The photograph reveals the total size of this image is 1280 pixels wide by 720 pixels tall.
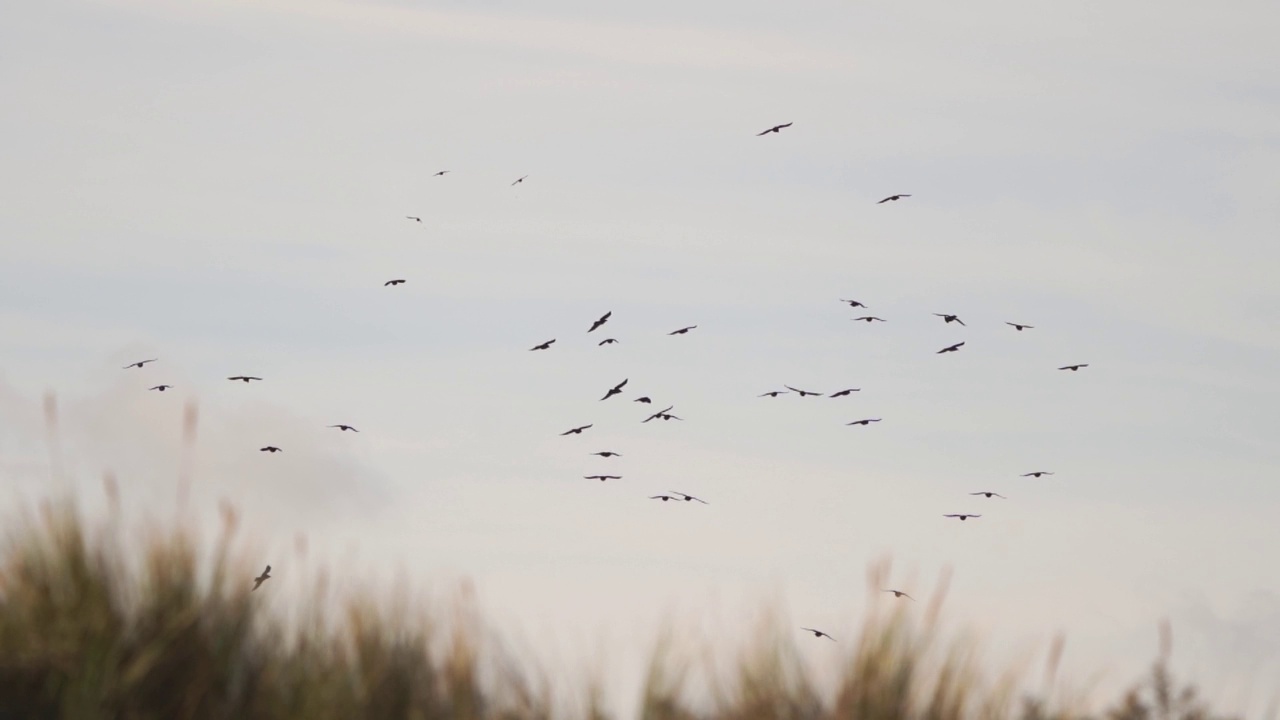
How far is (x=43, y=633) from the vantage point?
14.7 m

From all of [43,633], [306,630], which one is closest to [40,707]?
[43,633]

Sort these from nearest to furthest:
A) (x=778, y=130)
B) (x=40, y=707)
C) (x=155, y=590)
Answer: (x=40, y=707), (x=155, y=590), (x=778, y=130)

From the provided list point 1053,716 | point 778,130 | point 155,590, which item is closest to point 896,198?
point 778,130

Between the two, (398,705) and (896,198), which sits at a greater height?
(896,198)

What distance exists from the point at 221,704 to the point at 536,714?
280 cm

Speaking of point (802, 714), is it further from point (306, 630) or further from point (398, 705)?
point (306, 630)

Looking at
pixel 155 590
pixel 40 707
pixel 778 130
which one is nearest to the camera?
pixel 40 707

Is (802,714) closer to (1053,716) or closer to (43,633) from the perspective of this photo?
(1053,716)

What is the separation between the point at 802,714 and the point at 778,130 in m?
10.9

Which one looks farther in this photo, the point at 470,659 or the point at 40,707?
the point at 470,659

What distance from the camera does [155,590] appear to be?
51.1ft

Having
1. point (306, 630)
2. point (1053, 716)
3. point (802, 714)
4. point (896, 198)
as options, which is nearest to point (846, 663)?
point (802, 714)

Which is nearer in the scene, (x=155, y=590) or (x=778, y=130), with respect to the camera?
(x=155, y=590)

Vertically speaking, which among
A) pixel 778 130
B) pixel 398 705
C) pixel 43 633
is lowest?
pixel 398 705
